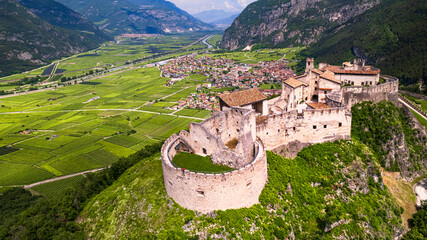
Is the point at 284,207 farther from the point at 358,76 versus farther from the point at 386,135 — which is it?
the point at 358,76

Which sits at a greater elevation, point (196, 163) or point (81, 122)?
point (196, 163)

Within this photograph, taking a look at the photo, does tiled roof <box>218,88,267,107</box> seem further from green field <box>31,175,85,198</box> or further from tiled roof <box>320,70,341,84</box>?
green field <box>31,175,85,198</box>

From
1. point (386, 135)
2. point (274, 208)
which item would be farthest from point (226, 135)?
point (386, 135)

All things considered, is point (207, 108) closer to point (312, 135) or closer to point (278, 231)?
point (312, 135)

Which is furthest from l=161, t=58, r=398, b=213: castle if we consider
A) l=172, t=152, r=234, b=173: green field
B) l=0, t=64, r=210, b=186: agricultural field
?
l=0, t=64, r=210, b=186: agricultural field

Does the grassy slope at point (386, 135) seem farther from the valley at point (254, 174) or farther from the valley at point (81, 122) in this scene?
the valley at point (81, 122)

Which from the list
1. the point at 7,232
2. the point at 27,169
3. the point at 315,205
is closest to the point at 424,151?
the point at 315,205
